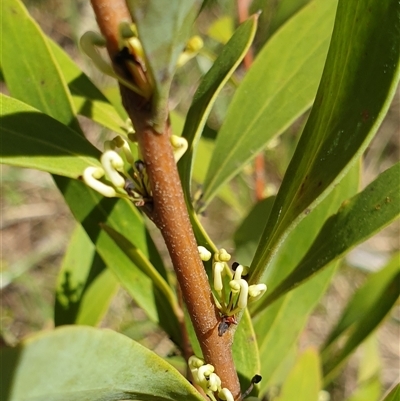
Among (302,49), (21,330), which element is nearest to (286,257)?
(302,49)

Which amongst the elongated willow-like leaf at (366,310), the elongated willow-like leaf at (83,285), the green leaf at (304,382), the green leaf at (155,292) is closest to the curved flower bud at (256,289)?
the green leaf at (155,292)

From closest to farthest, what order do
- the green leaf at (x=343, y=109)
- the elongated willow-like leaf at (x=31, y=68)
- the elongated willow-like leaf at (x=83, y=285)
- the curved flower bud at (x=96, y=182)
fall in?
the green leaf at (x=343, y=109), the curved flower bud at (x=96, y=182), the elongated willow-like leaf at (x=31, y=68), the elongated willow-like leaf at (x=83, y=285)

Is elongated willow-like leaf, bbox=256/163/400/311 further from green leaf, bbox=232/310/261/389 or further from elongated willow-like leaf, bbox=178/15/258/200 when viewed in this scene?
elongated willow-like leaf, bbox=178/15/258/200

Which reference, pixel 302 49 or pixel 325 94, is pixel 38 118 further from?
pixel 302 49

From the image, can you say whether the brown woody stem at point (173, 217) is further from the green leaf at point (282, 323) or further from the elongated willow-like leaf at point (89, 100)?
the green leaf at point (282, 323)

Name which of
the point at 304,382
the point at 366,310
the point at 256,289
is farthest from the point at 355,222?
the point at 366,310

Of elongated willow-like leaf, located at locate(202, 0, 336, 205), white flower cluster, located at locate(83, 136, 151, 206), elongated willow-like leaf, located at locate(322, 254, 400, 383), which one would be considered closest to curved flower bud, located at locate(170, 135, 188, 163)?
white flower cluster, located at locate(83, 136, 151, 206)
